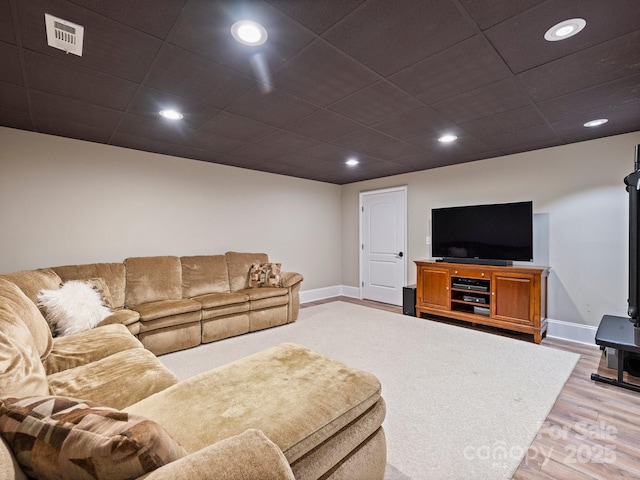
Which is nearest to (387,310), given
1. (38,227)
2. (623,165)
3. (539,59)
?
(623,165)

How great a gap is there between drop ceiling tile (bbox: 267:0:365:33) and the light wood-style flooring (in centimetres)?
261

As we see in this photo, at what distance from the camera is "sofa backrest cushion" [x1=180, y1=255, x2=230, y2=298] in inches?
159

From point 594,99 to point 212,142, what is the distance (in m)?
3.79

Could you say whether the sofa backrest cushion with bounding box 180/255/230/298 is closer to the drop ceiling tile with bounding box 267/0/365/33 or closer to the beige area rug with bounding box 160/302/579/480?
the beige area rug with bounding box 160/302/579/480

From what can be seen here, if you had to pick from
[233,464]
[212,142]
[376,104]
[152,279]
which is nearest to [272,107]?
[376,104]

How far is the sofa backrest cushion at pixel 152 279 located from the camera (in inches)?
141

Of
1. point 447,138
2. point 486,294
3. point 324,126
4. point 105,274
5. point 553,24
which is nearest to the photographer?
point 553,24

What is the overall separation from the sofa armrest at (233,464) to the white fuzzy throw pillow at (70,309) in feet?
7.91

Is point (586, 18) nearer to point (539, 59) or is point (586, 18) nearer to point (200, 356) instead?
point (539, 59)

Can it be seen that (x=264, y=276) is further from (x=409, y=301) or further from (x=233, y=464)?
(x=233, y=464)

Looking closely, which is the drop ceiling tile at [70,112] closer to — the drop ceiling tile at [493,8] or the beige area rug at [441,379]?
the beige area rug at [441,379]

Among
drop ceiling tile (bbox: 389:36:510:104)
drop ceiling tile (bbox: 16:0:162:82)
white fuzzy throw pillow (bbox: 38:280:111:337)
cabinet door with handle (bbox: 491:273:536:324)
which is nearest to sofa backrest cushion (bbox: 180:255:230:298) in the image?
white fuzzy throw pillow (bbox: 38:280:111:337)

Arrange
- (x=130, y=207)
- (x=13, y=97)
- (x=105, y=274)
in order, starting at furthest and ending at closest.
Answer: (x=130, y=207)
(x=105, y=274)
(x=13, y=97)

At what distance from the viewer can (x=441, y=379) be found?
2.68 metres
